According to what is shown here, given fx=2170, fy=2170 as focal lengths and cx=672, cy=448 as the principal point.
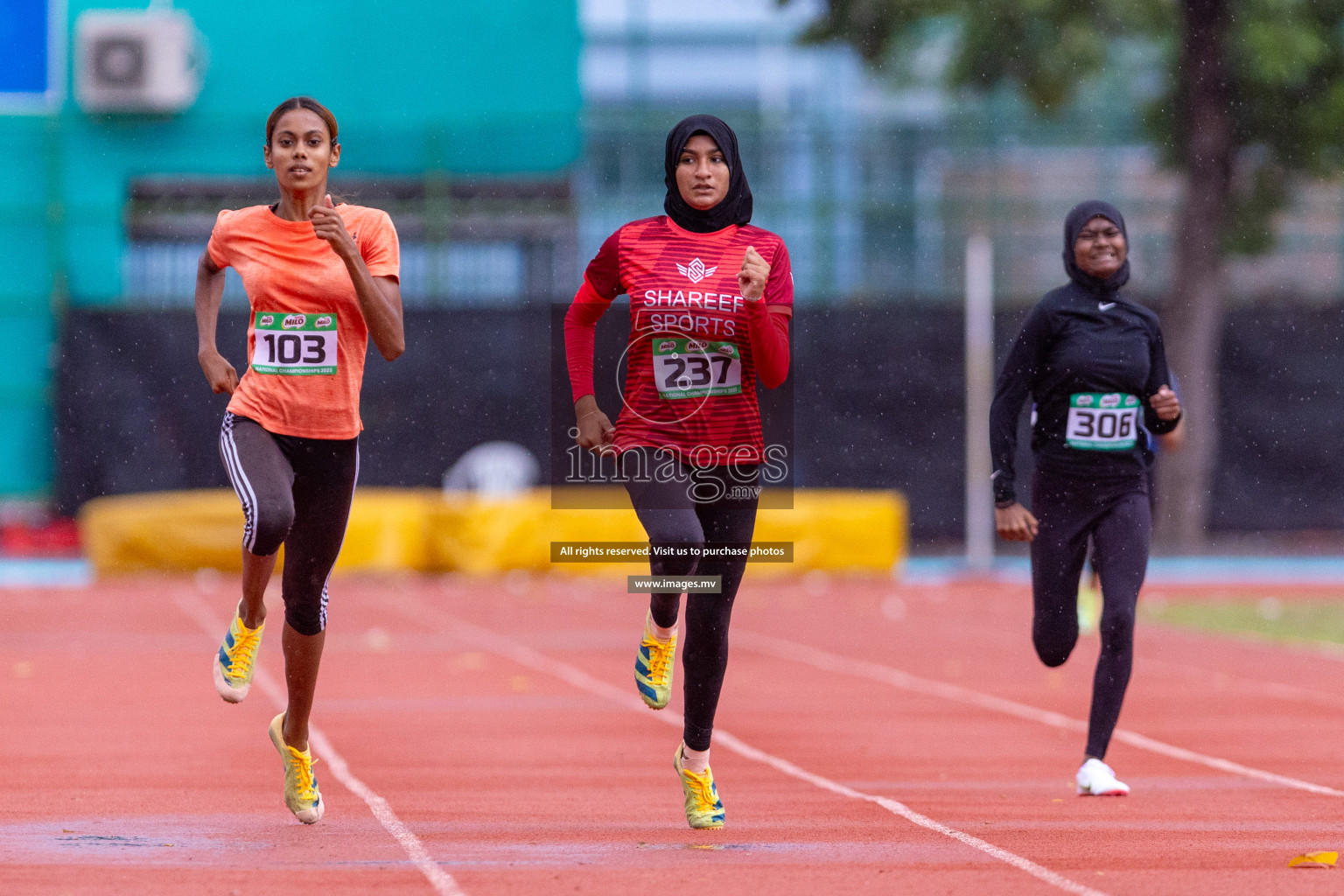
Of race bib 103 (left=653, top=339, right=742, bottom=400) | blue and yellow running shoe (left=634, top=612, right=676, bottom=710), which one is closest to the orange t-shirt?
race bib 103 (left=653, top=339, right=742, bottom=400)

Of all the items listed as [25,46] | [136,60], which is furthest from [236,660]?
[136,60]

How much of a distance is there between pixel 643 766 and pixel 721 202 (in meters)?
3.10

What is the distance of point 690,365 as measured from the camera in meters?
6.57

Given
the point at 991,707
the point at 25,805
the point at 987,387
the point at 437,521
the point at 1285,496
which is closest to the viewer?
the point at 25,805

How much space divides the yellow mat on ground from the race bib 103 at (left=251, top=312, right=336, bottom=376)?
47.8ft

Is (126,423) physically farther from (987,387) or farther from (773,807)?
(773,807)

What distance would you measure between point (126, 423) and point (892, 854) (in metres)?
19.0

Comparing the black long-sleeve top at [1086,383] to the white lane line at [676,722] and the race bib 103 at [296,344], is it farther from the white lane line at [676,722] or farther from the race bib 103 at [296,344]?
the race bib 103 at [296,344]

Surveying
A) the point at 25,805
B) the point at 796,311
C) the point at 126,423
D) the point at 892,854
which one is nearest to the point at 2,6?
the point at 126,423

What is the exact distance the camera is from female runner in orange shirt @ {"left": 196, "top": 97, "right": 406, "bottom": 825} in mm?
6449

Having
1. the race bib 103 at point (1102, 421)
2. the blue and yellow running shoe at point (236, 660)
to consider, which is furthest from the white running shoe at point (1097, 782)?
the blue and yellow running shoe at point (236, 660)

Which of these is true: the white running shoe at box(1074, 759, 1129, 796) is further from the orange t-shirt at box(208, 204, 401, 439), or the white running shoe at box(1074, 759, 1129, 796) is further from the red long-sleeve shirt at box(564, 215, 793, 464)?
the orange t-shirt at box(208, 204, 401, 439)

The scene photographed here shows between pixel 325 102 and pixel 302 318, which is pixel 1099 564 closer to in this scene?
pixel 302 318

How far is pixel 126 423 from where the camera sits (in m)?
24.1
